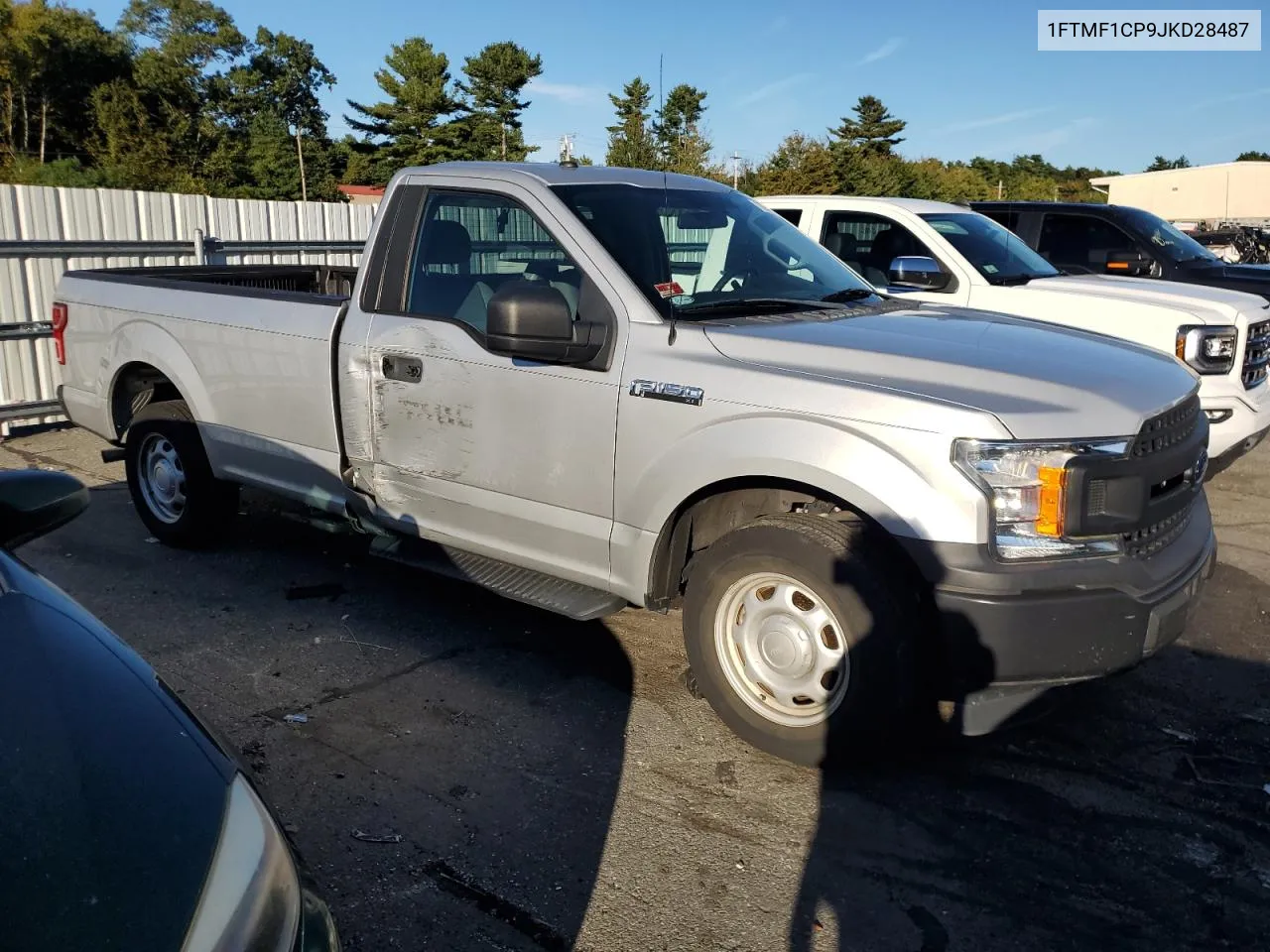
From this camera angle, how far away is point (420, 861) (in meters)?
3.25

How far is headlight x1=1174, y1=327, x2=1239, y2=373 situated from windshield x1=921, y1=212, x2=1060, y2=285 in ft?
4.45

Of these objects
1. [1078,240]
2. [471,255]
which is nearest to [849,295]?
[471,255]

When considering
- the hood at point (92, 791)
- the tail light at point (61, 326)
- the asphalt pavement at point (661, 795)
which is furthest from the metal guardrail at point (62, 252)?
the hood at point (92, 791)

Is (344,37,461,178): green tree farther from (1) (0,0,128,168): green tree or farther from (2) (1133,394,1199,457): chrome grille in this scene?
(2) (1133,394,1199,457): chrome grille

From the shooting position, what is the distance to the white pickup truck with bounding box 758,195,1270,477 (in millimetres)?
7098

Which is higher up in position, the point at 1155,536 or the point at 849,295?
the point at 849,295

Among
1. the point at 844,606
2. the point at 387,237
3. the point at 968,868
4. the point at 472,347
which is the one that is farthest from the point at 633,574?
the point at 387,237

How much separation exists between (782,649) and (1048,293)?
5101mm

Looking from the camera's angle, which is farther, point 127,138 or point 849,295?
point 127,138

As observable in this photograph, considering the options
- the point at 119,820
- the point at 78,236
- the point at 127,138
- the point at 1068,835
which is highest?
the point at 127,138

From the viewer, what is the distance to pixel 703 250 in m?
4.66

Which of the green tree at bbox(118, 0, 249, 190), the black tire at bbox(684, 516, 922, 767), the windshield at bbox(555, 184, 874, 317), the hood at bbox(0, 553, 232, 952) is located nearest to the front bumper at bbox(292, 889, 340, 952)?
the hood at bbox(0, 553, 232, 952)

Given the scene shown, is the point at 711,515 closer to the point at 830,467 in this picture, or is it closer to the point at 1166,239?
the point at 830,467

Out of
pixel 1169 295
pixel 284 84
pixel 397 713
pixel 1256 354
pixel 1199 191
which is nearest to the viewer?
pixel 397 713
